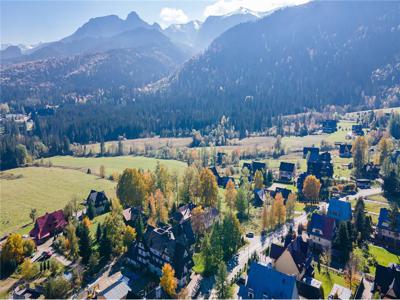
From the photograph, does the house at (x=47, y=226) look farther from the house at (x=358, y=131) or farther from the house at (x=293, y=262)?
the house at (x=358, y=131)

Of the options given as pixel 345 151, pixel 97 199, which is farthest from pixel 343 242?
pixel 345 151

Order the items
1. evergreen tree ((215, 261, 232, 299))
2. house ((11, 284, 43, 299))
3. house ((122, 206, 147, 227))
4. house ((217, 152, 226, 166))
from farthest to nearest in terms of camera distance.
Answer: house ((217, 152, 226, 166)) < house ((122, 206, 147, 227)) < house ((11, 284, 43, 299)) < evergreen tree ((215, 261, 232, 299))

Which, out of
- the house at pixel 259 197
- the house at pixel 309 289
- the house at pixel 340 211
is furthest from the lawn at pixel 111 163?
the house at pixel 309 289

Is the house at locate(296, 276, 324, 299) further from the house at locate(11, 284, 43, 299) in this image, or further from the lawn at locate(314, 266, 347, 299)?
the house at locate(11, 284, 43, 299)

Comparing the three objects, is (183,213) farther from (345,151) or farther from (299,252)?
(345,151)

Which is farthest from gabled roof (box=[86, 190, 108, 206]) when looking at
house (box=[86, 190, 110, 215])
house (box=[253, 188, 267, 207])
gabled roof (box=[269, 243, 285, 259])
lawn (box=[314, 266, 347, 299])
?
lawn (box=[314, 266, 347, 299])
